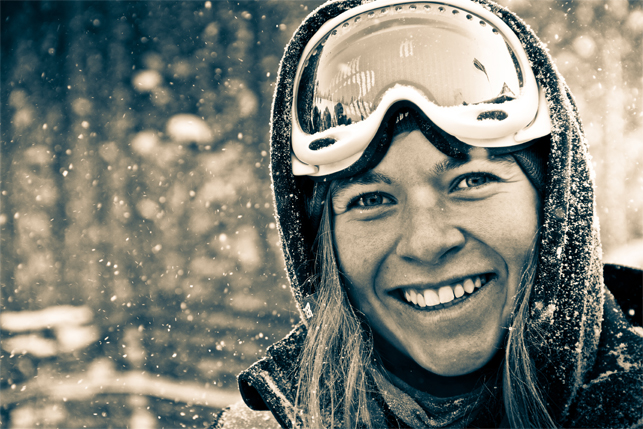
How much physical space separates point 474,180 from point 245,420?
1463 mm

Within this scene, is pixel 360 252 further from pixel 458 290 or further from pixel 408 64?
pixel 408 64

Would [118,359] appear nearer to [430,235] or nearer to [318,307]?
[318,307]

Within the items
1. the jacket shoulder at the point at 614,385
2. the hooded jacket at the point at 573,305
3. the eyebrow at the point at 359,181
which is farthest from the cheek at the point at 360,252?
the jacket shoulder at the point at 614,385

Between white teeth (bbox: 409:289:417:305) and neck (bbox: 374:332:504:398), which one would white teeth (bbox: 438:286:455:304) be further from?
neck (bbox: 374:332:504:398)

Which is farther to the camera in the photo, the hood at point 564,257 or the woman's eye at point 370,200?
the woman's eye at point 370,200

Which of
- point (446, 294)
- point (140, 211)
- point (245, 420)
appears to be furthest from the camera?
point (140, 211)

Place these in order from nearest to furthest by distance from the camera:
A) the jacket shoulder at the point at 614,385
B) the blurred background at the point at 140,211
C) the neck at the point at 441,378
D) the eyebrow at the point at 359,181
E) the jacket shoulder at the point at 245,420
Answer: the jacket shoulder at the point at 614,385
the eyebrow at the point at 359,181
the neck at the point at 441,378
the jacket shoulder at the point at 245,420
the blurred background at the point at 140,211

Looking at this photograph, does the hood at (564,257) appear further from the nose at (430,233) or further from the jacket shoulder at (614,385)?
the nose at (430,233)

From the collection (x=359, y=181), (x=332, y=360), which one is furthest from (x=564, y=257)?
(x=332, y=360)

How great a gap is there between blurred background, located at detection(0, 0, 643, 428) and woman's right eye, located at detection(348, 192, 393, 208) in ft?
8.98

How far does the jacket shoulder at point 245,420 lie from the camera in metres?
1.88

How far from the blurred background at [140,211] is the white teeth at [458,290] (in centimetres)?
281

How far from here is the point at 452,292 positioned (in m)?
1.34

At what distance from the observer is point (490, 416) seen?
1432mm
